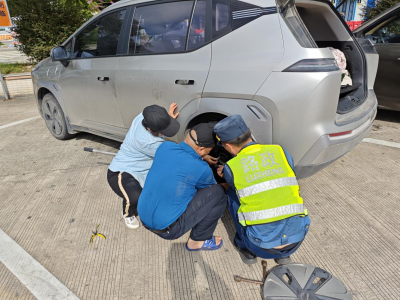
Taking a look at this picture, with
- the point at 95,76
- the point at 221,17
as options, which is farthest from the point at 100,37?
the point at 221,17

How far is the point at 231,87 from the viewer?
246 cm

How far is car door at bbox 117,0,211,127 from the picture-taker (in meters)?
2.71

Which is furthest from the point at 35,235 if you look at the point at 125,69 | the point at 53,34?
the point at 53,34

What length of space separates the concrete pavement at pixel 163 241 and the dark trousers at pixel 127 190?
0.69 feet

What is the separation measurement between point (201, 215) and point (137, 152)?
0.83 metres

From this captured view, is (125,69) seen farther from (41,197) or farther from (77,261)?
(77,261)

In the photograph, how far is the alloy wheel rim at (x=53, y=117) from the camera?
181 inches

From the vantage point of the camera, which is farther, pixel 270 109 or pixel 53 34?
pixel 53 34

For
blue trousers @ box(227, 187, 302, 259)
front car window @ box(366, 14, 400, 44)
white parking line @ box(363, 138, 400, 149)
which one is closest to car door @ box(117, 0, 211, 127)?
blue trousers @ box(227, 187, 302, 259)

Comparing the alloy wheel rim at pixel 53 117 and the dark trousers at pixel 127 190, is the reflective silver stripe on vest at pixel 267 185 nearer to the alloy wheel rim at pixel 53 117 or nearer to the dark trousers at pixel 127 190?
the dark trousers at pixel 127 190

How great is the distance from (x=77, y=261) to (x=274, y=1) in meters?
2.43

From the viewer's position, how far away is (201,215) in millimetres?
2303

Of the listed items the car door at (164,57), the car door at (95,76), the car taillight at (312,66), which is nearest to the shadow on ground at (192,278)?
the car door at (164,57)

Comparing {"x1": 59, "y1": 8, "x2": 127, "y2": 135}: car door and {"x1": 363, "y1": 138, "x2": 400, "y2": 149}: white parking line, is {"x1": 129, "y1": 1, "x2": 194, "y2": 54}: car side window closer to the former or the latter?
{"x1": 59, "y1": 8, "x2": 127, "y2": 135}: car door
